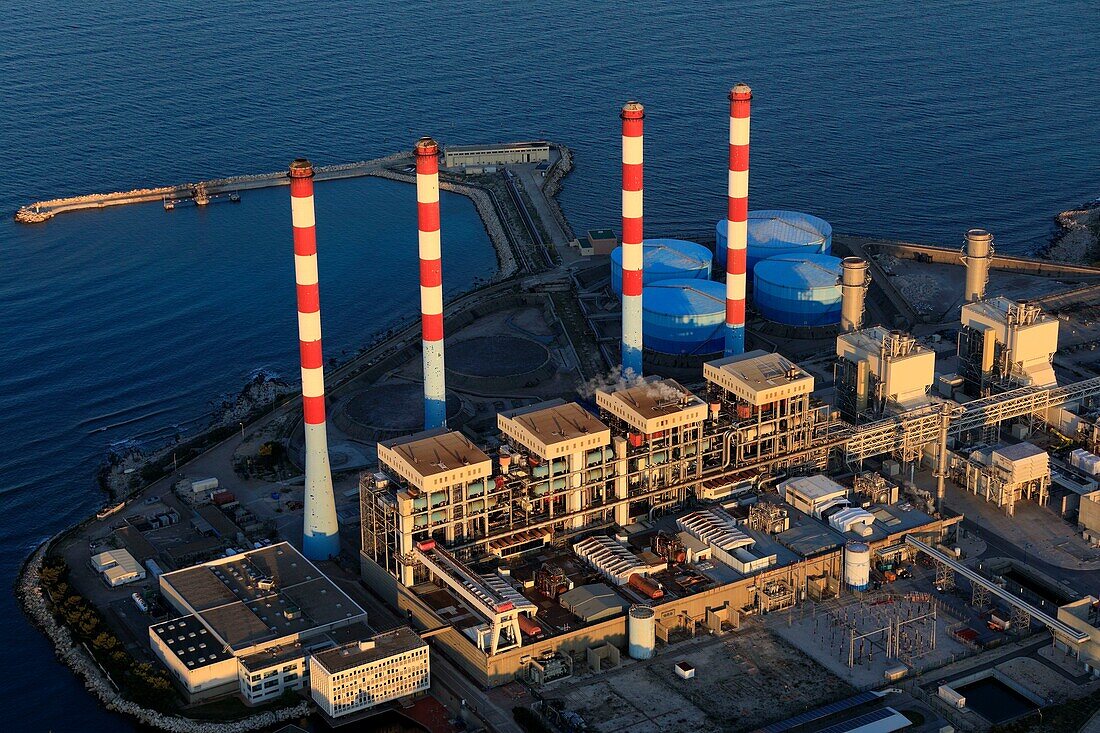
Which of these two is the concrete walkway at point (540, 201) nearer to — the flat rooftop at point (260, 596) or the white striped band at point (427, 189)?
the white striped band at point (427, 189)

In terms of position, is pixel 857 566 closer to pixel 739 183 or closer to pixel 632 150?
pixel 632 150

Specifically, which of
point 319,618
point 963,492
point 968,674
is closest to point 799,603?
point 968,674

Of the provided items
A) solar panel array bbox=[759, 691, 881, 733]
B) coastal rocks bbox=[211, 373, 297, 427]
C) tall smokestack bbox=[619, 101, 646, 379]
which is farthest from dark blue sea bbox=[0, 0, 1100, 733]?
solar panel array bbox=[759, 691, 881, 733]

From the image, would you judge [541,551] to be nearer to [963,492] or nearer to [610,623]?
[610,623]

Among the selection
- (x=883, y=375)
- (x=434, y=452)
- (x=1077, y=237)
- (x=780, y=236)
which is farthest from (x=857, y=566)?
(x=1077, y=237)

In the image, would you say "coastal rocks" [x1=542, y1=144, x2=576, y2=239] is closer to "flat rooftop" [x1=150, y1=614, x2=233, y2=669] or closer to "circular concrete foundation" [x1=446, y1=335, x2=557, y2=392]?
"circular concrete foundation" [x1=446, y1=335, x2=557, y2=392]

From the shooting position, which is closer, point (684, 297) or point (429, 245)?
point (429, 245)
